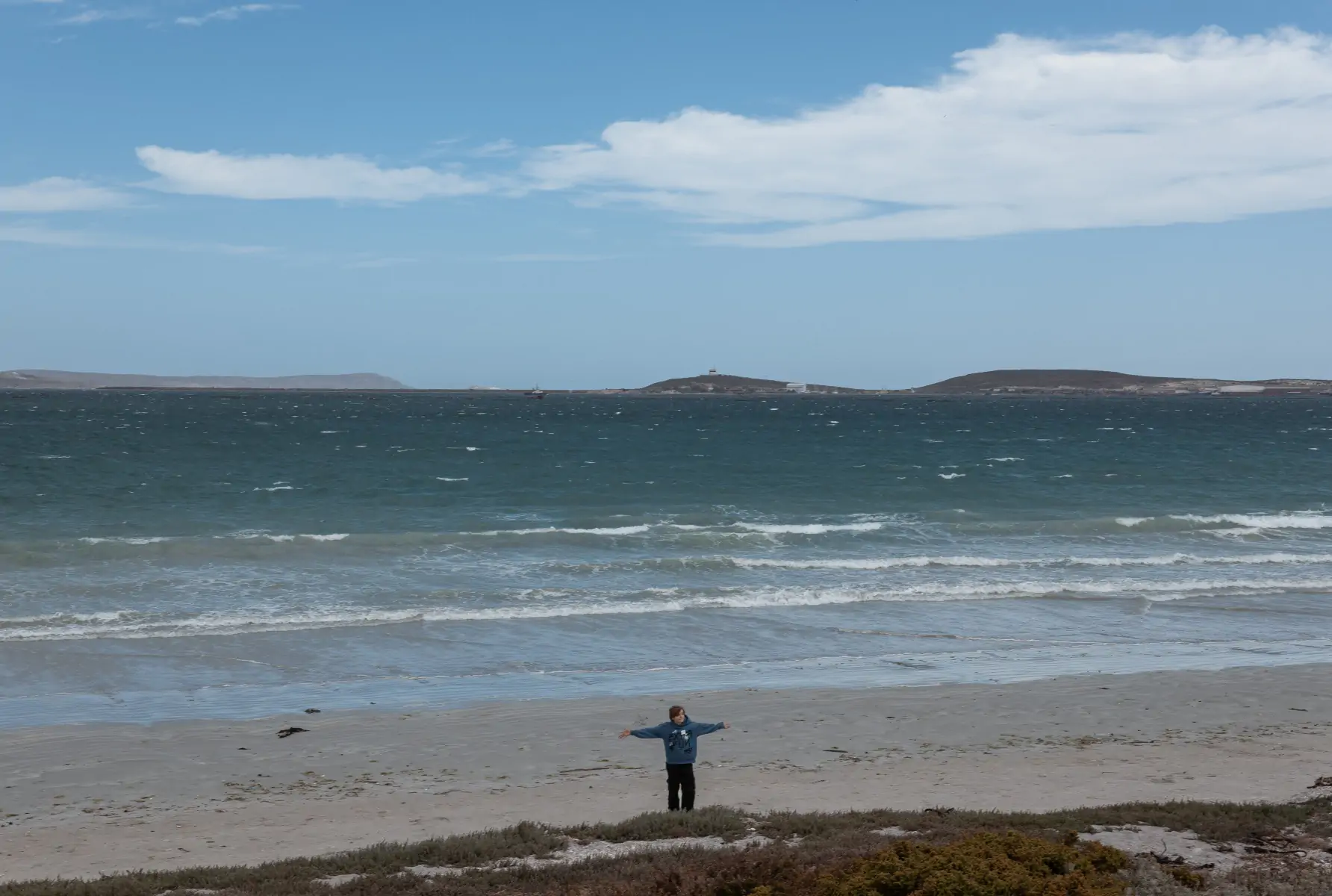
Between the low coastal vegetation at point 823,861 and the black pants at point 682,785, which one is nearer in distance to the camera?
the low coastal vegetation at point 823,861

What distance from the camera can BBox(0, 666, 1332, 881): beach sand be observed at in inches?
470

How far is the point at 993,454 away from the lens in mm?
67312

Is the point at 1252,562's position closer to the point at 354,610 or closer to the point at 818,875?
the point at 354,610

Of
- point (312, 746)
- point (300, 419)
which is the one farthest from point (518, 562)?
point (300, 419)

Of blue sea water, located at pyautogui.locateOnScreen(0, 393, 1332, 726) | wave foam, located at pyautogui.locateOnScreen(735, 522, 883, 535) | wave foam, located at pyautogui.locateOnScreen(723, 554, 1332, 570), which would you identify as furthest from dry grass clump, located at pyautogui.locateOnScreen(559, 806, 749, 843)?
wave foam, located at pyautogui.locateOnScreen(735, 522, 883, 535)

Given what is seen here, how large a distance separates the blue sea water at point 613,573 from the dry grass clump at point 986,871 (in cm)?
969

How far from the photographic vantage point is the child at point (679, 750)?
11.9m

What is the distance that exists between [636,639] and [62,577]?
14068 mm

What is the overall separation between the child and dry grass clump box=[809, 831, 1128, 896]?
3286 millimetres

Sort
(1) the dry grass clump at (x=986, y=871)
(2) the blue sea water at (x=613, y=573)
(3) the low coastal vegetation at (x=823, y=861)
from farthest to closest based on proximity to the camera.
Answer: (2) the blue sea water at (x=613, y=573) → (3) the low coastal vegetation at (x=823, y=861) → (1) the dry grass clump at (x=986, y=871)

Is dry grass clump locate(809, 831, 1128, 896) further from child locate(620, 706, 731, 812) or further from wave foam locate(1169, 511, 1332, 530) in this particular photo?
wave foam locate(1169, 511, 1332, 530)

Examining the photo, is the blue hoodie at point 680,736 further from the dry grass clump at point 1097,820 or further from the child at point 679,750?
the dry grass clump at point 1097,820

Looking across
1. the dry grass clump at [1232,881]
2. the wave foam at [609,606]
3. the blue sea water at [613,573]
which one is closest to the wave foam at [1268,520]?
the blue sea water at [613,573]

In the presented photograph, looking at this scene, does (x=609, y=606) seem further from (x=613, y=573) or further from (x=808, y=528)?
(x=808, y=528)
